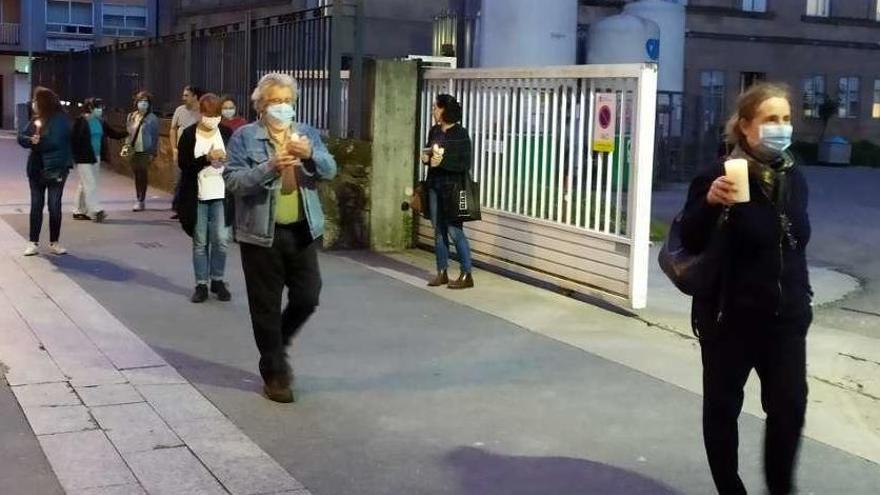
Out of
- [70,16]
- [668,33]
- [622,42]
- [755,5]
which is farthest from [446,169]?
[70,16]

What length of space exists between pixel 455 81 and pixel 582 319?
363cm

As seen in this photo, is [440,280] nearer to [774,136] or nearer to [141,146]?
[774,136]

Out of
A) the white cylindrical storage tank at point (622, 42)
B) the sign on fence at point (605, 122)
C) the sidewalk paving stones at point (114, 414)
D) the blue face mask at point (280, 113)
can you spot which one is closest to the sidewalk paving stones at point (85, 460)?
the sidewalk paving stones at point (114, 414)

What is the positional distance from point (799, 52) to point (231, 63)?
1111 inches

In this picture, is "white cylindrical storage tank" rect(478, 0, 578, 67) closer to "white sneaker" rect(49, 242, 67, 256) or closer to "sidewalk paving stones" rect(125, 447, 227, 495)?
"white sneaker" rect(49, 242, 67, 256)

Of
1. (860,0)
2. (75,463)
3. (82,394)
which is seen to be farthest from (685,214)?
(860,0)

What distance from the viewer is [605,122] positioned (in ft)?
29.5

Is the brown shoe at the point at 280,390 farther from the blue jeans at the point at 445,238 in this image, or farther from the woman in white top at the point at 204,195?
the blue jeans at the point at 445,238

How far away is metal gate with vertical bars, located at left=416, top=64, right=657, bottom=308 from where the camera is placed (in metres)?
8.71

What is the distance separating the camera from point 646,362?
7312mm

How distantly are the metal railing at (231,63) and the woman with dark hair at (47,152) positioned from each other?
307cm

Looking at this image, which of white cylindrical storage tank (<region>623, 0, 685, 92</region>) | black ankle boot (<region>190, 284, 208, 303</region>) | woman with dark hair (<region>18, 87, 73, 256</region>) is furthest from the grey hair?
white cylindrical storage tank (<region>623, 0, 685, 92</region>)

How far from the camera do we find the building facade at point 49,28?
60.1 metres

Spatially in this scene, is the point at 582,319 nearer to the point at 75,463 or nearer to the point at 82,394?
the point at 82,394
